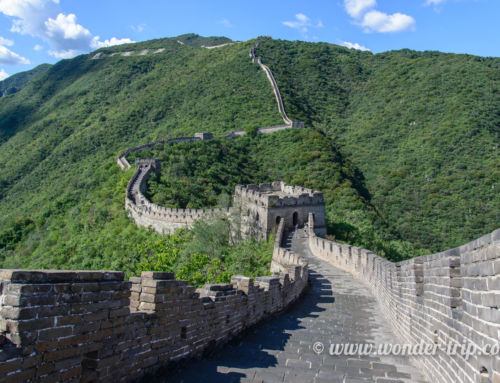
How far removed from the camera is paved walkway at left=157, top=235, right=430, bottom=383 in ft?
16.0

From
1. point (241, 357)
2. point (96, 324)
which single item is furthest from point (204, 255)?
point (96, 324)

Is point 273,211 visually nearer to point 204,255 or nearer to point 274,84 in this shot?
point 204,255

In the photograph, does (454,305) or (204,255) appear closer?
(454,305)

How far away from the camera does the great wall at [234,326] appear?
3.18 metres

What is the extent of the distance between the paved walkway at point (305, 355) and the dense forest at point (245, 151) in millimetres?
4747

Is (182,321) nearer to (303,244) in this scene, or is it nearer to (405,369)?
(405,369)

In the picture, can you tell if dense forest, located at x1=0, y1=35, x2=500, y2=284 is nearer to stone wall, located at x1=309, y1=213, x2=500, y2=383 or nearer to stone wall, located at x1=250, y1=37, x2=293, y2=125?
stone wall, located at x1=250, y1=37, x2=293, y2=125

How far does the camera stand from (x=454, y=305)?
4117 millimetres

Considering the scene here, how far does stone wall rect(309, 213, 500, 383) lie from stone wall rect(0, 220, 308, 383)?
2.83 m

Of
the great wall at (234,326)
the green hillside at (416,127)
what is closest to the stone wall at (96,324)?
the great wall at (234,326)

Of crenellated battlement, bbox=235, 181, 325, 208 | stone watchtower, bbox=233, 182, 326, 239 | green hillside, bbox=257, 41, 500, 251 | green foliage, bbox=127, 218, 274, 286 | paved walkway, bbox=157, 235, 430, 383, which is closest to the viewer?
paved walkway, bbox=157, 235, 430, 383

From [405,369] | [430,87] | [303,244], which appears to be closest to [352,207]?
[303,244]

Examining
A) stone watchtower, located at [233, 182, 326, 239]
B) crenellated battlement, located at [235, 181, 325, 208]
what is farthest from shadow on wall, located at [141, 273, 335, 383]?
crenellated battlement, located at [235, 181, 325, 208]

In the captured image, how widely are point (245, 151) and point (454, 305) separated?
1848 inches
